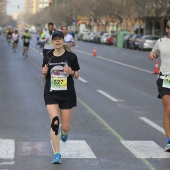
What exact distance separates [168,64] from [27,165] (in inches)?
101

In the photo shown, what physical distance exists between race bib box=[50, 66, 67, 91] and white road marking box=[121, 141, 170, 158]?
1500 mm

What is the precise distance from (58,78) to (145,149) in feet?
6.10

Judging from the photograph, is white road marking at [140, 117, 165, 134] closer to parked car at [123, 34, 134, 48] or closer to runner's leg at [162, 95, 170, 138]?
runner's leg at [162, 95, 170, 138]

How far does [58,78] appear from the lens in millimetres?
7242

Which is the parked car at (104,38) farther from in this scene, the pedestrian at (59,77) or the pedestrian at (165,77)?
the pedestrian at (59,77)

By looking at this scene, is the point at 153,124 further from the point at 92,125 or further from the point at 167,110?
the point at 167,110

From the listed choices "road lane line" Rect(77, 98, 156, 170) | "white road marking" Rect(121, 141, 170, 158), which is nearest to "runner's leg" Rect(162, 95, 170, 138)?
"white road marking" Rect(121, 141, 170, 158)

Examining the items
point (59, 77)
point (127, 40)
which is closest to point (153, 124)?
point (59, 77)

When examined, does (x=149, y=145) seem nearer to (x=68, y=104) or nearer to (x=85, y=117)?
(x=68, y=104)

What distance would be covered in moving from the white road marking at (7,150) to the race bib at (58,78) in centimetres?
111

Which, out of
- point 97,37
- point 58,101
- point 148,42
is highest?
point 58,101

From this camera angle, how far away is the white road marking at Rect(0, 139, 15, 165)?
730 cm

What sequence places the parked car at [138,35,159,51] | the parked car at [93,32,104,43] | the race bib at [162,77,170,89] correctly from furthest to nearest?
the parked car at [93,32,104,43], the parked car at [138,35,159,51], the race bib at [162,77,170,89]

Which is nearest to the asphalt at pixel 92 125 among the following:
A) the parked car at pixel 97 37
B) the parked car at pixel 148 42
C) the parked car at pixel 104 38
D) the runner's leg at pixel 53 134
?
the runner's leg at pixel 53 134
